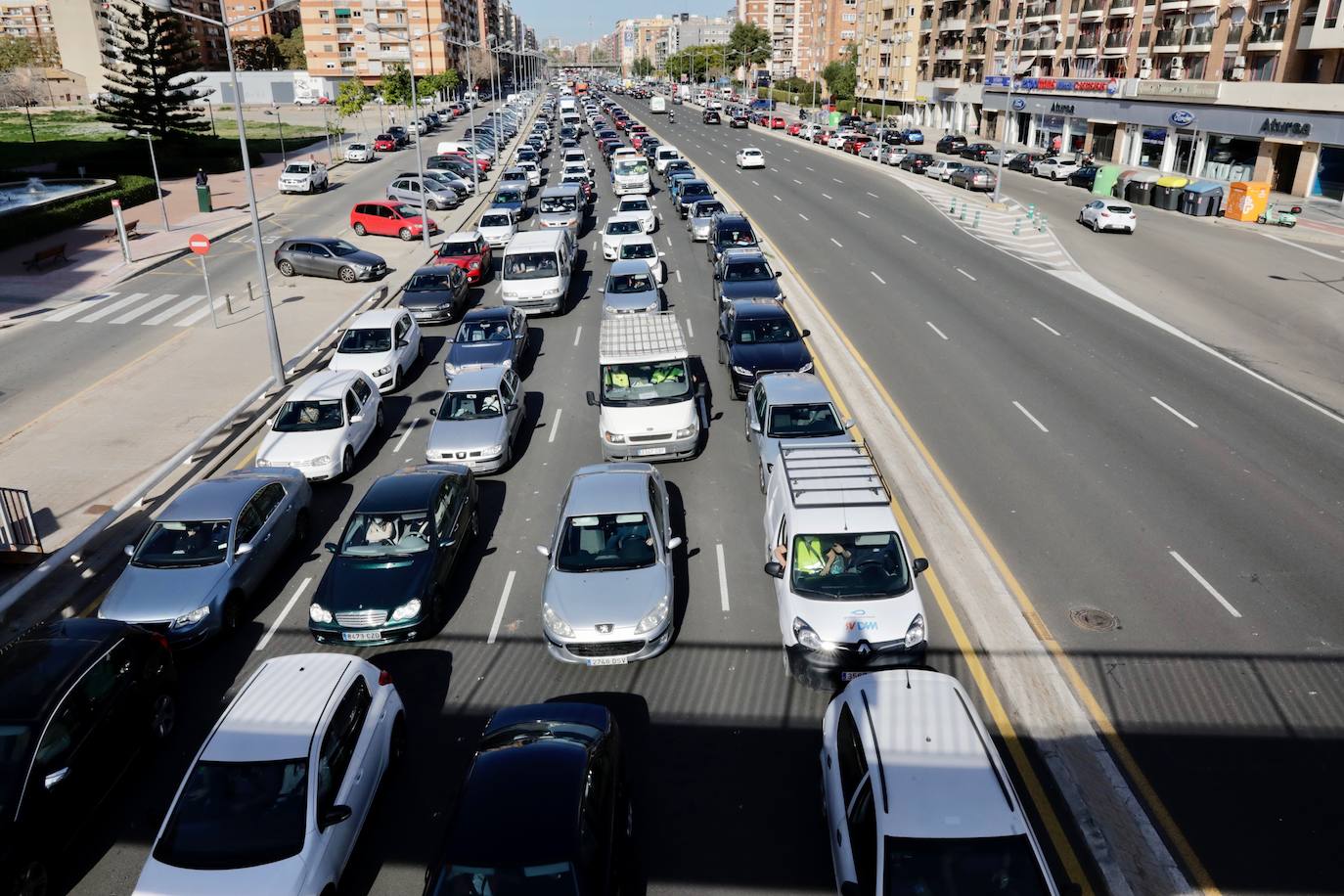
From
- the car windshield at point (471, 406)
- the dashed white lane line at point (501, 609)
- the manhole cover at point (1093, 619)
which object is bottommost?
the dashed white lane line at point (501, 609)

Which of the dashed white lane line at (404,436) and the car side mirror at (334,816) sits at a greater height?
the car side mirror at (334,816)

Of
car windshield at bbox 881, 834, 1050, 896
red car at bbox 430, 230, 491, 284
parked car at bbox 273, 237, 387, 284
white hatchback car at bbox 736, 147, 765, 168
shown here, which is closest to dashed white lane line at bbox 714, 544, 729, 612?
car windshield at bbox 881, 834, 1050, 896

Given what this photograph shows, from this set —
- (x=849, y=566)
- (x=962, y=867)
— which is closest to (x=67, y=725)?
(x=962, y=867)

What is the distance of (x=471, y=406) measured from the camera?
16.8 m

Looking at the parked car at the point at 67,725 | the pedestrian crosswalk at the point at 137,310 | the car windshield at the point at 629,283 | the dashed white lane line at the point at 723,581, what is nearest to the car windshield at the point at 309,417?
the parked car at the point at 67,725

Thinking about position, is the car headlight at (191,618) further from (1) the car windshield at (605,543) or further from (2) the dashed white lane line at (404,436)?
(2) the dashed white lane line at (404,436)

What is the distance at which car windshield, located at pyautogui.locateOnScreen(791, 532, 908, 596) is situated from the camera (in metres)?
10.4

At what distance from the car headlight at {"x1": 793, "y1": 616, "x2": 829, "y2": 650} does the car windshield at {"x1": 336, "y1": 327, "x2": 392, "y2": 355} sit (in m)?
14.1

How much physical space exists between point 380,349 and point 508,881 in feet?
53.1

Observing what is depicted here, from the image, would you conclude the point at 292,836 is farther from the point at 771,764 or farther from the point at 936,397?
the point at 936,397

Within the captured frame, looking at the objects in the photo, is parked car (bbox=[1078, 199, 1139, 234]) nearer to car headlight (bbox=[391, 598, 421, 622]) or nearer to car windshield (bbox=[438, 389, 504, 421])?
car windshield (bbox=[438, 389, 504, 421])

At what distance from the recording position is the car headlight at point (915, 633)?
9906mm

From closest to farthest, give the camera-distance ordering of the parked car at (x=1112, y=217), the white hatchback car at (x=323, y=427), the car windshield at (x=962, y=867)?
1. the car windshield at (x=962, y=867)
2. the white hatchback car at (x=323, y=427)
3. the parked car at (x=1112, y=217)

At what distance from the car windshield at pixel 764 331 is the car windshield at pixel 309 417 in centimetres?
868
